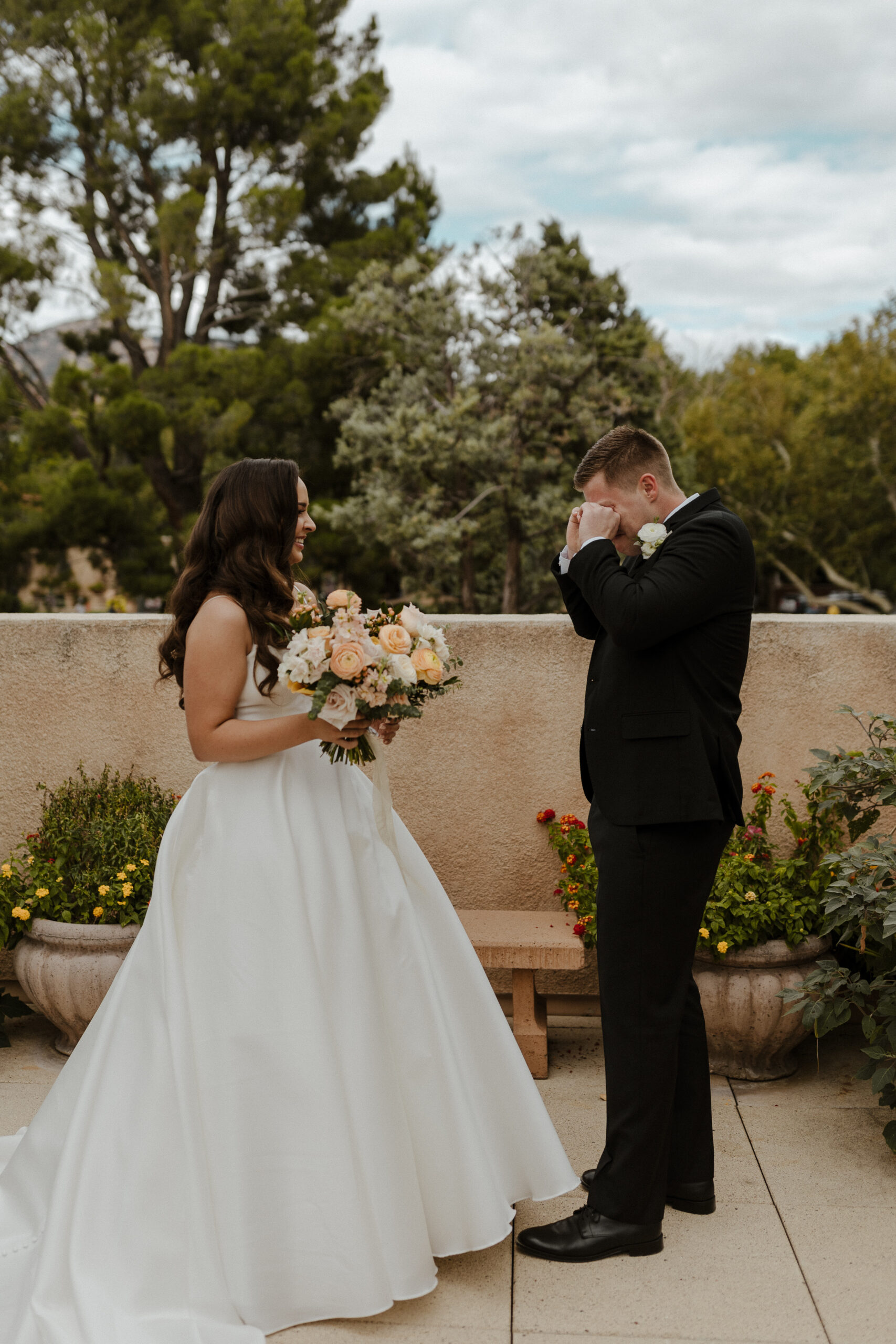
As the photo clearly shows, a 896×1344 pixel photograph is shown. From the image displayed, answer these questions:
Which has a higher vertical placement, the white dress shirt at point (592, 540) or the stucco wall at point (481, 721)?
the white dress shirt at point (592, 540)

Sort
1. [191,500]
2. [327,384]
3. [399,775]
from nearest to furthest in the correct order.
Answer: [399,775] → [327,384] → [191,500]

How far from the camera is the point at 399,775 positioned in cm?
444

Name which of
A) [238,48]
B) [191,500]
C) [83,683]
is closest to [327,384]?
[191,500]

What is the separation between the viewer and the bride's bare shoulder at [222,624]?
2.66m

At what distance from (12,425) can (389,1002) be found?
18.9 m

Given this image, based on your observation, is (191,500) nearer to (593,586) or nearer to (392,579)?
(392,579)

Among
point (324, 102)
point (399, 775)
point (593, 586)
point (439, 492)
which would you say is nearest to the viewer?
point (593, 586)

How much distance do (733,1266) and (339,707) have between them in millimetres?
Answer: 1792

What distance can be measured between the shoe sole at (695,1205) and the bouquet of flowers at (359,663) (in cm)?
158

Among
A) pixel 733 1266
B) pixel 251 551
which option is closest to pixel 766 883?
pixel 733 1266

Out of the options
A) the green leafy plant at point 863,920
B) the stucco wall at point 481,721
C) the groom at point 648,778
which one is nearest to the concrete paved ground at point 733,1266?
the groom at point 648,778

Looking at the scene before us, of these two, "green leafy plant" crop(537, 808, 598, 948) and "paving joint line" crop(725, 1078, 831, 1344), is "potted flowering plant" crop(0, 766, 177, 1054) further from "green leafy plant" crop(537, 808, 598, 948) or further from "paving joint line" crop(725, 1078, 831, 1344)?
"paving joint line" crop(725, 1078, 831, 1344)

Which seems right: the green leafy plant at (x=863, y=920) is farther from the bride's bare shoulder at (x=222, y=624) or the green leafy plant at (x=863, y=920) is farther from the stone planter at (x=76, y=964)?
the stone planter at (x=76, y=964)

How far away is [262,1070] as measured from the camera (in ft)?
8.47
